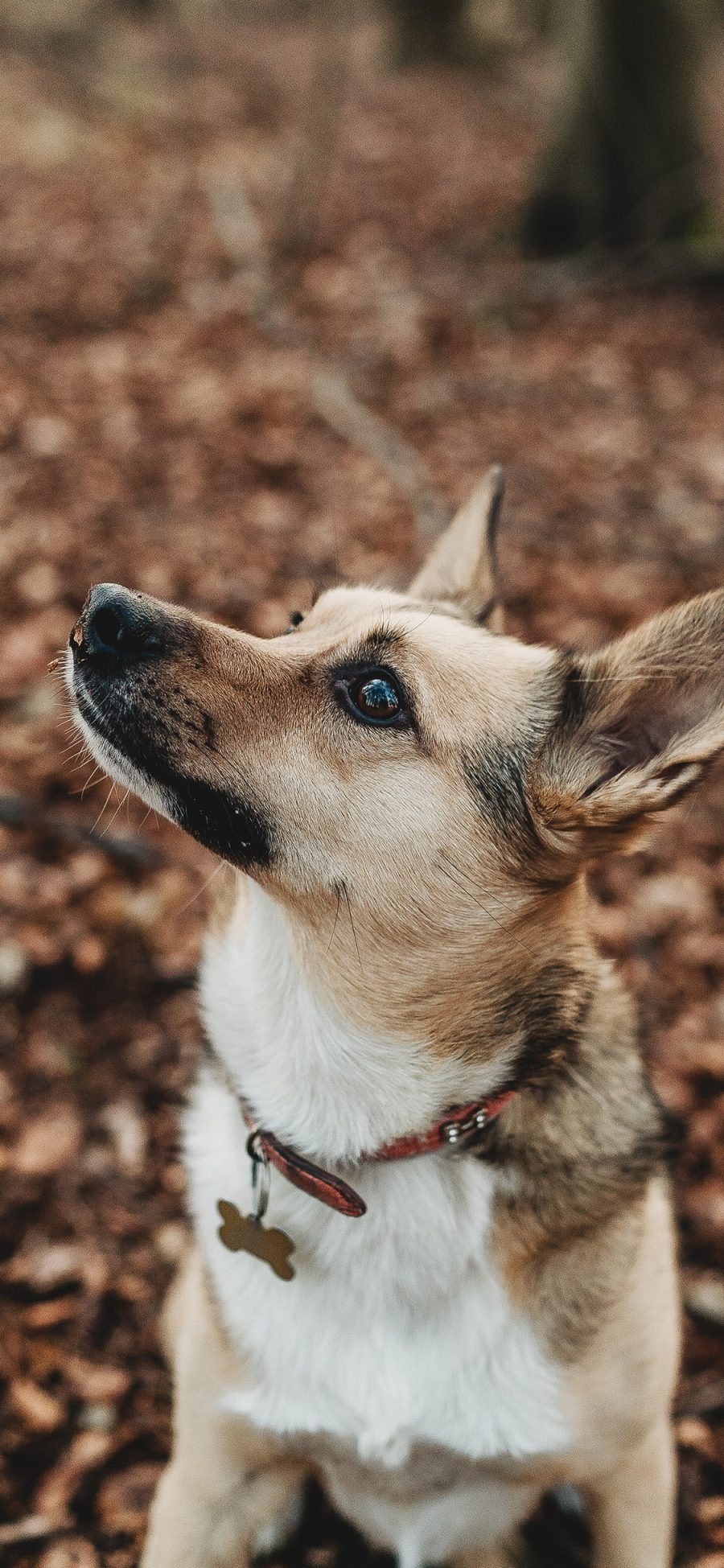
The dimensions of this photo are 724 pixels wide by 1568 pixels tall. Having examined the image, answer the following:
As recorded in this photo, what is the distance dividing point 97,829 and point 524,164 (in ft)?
37.2

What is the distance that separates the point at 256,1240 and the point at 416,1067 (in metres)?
0.52

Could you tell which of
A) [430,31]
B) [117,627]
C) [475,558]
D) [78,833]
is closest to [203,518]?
[78,833]

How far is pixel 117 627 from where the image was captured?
2.41 metres

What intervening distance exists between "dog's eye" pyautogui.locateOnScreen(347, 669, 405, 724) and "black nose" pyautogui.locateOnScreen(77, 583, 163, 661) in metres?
0.45

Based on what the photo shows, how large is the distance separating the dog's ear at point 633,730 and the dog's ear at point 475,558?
569 mm

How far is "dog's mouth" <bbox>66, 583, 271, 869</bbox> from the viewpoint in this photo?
2.39 meters

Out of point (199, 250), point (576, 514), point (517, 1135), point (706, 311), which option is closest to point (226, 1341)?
point (517, 1135)

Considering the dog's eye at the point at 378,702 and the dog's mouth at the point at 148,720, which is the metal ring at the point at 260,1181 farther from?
the dog's eye at the point at 378,702

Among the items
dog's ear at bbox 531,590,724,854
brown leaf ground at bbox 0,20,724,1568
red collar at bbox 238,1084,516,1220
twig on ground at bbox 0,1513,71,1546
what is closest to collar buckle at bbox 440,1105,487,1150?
red collar at bbox 238,1084,516,1220

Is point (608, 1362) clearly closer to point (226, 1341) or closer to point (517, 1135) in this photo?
point (517, 1135)

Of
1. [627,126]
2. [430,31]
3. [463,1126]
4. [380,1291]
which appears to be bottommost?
[380,1291]

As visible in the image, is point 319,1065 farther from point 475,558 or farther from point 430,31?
point 430,31

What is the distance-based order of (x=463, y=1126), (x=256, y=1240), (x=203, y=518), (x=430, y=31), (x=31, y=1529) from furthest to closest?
(x=430, y=31) < (x=203, y=518) < (x=31, y=1529) < (x=256, y=1240) < (x=463, y=1126)

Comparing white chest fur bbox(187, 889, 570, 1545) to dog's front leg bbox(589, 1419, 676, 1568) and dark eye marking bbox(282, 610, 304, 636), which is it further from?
dark eye marking bbox(282, 610, 304, 636)
